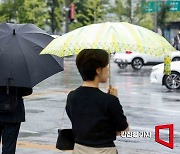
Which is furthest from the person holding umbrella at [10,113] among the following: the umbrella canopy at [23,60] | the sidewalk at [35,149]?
the sidewalk at [35,149]

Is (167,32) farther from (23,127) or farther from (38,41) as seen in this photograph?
(38,41)

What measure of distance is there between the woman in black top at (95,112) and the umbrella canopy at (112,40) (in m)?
0.17

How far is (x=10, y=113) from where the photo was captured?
5.27 metres

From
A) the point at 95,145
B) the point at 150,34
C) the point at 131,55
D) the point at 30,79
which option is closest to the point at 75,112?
the point at 95,145

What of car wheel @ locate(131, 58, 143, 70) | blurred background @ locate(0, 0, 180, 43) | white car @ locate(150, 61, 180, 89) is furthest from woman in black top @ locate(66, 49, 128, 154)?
blurred background @ locate(0, 0, 180, 43)

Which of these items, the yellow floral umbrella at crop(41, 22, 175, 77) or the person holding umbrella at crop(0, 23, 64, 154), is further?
the person holding umbrella at crop(0, 23, 64, 154)

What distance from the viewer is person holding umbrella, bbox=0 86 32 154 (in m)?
5.25

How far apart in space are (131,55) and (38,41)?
21.0 m

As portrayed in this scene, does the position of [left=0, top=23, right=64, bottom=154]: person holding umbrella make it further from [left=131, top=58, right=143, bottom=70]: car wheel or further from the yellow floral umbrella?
[left=131, top=58, right=143, bottom=70]: car wheel

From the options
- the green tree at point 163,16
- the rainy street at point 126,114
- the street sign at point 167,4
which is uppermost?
the street sign at point 167,4

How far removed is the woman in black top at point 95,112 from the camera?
3.80 metres

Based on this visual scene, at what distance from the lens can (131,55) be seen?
2628 cm

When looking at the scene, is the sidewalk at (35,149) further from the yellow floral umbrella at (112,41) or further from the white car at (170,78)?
the white car at (170,78)

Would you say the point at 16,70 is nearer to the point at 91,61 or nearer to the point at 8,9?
the point at 91,61
